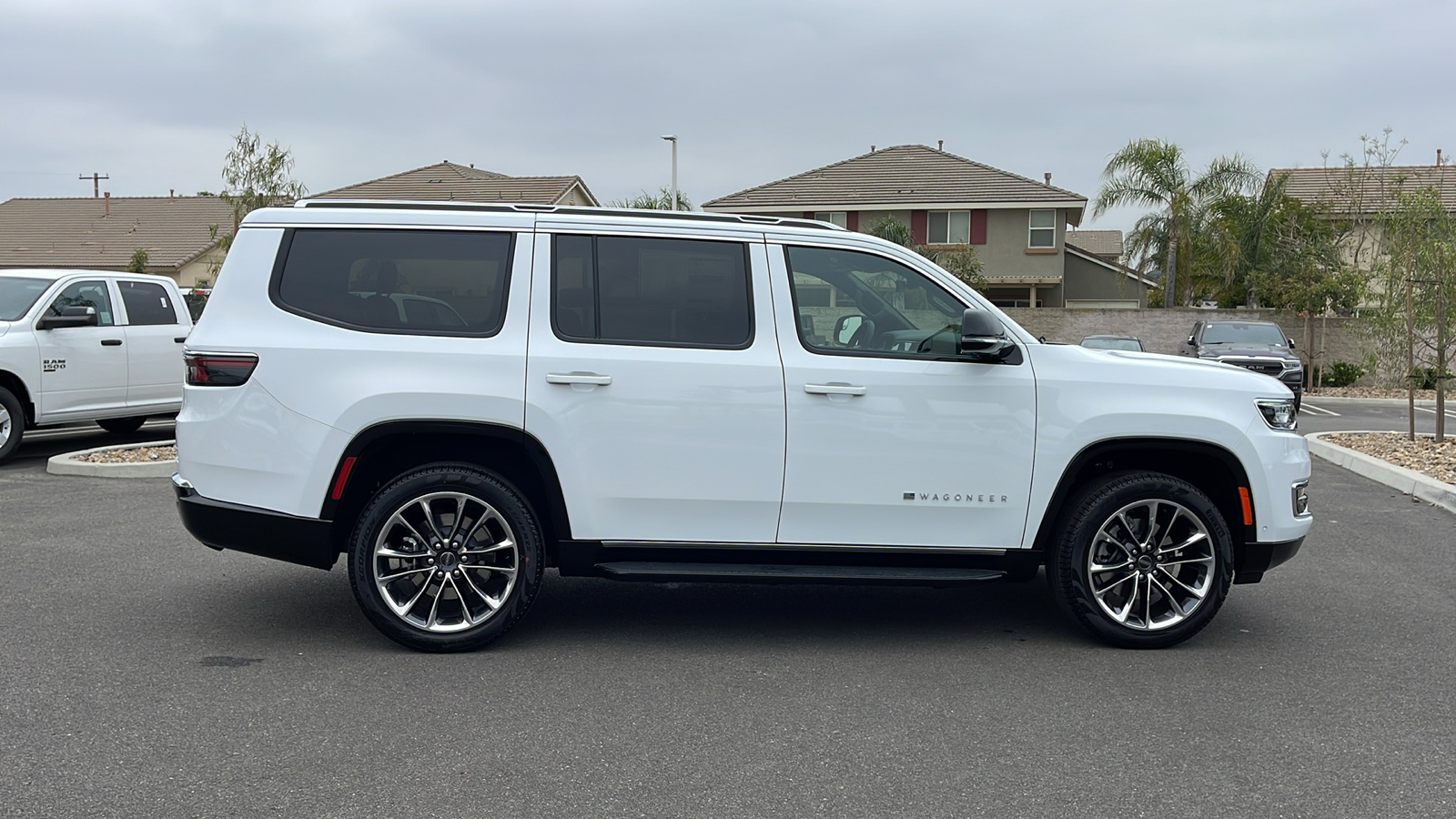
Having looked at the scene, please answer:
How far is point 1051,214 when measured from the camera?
128 ft

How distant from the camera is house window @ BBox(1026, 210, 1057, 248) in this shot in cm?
3909

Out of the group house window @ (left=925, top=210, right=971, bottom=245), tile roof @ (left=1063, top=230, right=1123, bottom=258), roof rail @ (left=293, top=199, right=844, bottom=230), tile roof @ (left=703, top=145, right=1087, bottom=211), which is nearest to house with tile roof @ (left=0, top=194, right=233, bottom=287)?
tile roof @ (left=703, top=145, right=1087, bottom=211)

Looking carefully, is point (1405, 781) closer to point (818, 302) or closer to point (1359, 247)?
point (818, 302)

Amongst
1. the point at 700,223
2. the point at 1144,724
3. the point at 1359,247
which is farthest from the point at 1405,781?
the point at 1359,247

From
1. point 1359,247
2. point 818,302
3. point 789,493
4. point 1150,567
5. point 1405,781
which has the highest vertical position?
point 1359,247

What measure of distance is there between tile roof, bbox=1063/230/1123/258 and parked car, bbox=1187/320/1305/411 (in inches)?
2407

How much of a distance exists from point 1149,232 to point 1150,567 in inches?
1298

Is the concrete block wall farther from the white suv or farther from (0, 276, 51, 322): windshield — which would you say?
the white suv

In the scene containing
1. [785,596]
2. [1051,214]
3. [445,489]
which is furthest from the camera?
[1051,214]

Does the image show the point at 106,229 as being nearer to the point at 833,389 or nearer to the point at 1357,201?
the point at 1357,201

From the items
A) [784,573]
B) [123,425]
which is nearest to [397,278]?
[784,573]

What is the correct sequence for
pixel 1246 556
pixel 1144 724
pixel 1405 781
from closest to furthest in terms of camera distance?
1. pixel 1405 781
2. pixel 1144 724
3. pixel 1246 556

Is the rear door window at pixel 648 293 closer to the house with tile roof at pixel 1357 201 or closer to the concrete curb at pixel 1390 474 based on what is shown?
the concrete curb at pixel 1390 474

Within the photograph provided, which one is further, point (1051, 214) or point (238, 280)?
point (1051, 214)
